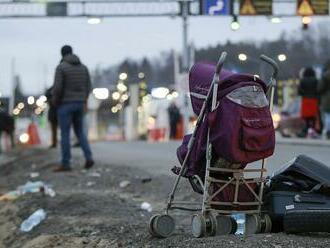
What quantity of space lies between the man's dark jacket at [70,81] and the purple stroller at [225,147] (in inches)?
227

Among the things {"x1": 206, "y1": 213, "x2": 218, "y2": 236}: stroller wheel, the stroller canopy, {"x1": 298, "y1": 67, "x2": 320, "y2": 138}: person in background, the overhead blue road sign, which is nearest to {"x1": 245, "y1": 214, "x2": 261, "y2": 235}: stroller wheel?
{"x1": 206, "y1": 213, "x2": 218, "y2": 236}: stroller wheel

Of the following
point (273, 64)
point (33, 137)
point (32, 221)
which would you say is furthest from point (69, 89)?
point (33, 137)

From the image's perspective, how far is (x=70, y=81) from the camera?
38.4 ft

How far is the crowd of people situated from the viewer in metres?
19.2

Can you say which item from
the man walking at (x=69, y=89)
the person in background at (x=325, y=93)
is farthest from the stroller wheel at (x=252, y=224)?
the person in background at (x=325, y=93)

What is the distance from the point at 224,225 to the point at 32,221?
135 inches

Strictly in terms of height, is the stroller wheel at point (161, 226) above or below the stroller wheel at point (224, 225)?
below

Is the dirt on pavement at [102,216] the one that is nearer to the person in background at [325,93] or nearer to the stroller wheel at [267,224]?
the stroller wheel at [267,224]

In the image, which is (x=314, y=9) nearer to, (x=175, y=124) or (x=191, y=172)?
(x=175, y=124)

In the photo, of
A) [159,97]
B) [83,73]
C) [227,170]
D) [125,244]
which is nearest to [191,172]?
[227,170]

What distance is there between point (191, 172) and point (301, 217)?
0.98 m

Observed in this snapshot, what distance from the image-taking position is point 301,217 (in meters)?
5.52

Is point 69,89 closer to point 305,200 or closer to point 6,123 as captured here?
point 305,200

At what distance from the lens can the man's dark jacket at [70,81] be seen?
38.0 feet
